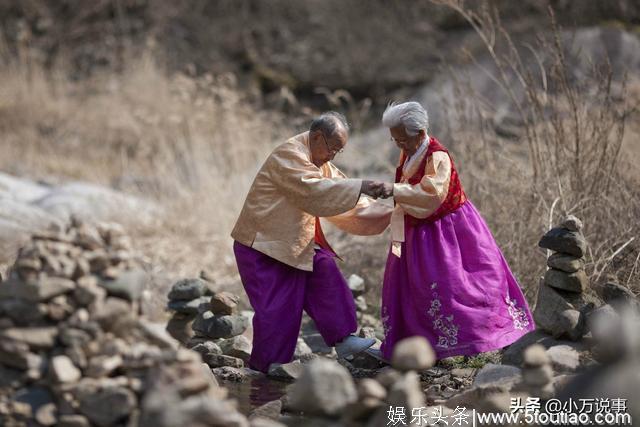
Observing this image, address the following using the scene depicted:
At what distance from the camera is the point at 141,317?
11.6 ft

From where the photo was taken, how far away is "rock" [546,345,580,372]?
159 inches

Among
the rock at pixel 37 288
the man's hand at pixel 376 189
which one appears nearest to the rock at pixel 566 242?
the man's hand at pixel 376 189

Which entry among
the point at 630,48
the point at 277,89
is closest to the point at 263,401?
the point at 630,48

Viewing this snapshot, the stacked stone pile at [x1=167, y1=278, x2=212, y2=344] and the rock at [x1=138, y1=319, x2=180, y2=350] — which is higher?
the rock at [x1=138, y1=319, x2=180, y2=350]

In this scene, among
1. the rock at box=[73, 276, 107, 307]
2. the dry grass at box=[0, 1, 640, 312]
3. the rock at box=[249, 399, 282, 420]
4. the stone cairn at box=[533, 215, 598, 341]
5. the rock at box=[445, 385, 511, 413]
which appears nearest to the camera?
the rock at box=[73, 276, 107, 307]

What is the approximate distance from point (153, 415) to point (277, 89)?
11976 millimetres

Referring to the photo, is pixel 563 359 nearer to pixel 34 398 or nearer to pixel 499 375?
pixel 499 375

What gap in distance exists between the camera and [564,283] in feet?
15.5

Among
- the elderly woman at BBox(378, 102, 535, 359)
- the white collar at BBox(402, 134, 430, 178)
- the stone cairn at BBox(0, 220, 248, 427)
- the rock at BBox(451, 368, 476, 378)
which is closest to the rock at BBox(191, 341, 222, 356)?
the elderly woman at BBox(378, 102, 535, 359)

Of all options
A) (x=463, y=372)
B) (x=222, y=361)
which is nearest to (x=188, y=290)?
(x=222, y=361)

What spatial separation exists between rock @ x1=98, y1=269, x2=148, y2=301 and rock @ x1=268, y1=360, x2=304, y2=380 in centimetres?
171

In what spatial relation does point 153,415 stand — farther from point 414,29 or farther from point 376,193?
point 414,29

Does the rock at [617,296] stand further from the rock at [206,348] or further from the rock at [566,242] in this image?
the rock at [206,348]

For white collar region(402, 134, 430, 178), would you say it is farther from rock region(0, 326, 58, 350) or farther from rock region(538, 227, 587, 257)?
rock region(0, 326, 58, 350)
